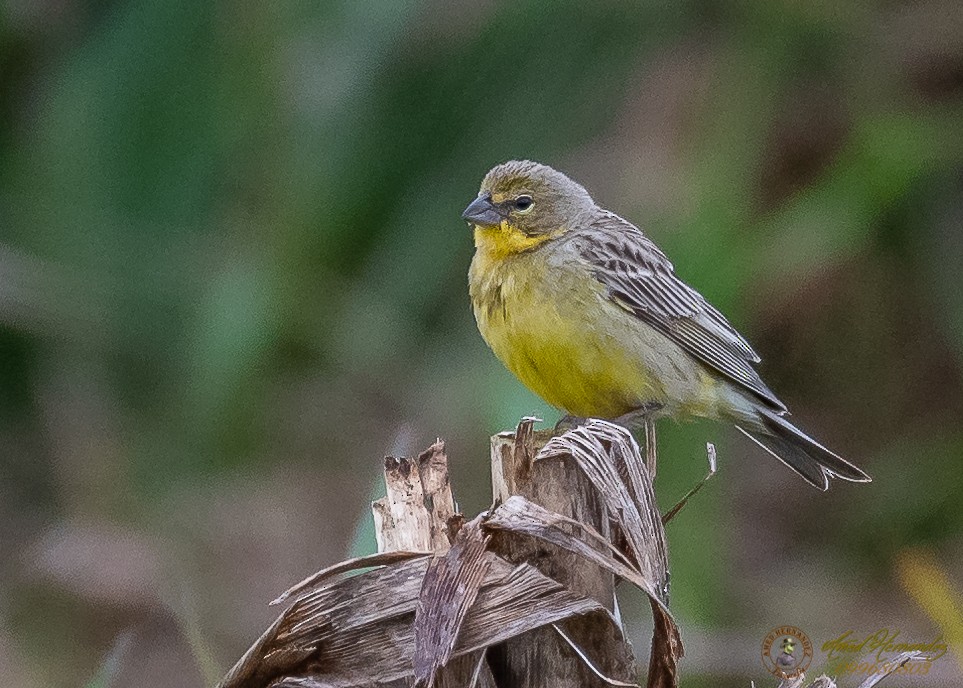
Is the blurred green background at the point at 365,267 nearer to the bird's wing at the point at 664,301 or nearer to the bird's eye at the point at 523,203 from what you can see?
the bird's wing at the point at 664,301

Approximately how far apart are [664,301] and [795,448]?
59 centimetres

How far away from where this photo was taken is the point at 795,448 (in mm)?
4637

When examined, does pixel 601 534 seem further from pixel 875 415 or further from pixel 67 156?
pixel 875 415

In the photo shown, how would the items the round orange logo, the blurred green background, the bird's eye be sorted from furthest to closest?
the blurred green background < the bird's eye < the round orange logo

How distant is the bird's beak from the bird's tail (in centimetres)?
100

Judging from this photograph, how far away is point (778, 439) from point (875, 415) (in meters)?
1.73

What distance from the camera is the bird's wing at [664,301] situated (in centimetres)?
452

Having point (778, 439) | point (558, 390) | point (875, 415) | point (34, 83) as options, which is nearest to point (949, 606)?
point (778, 439)

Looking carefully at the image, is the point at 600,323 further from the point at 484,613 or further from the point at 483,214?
the point at 484,613

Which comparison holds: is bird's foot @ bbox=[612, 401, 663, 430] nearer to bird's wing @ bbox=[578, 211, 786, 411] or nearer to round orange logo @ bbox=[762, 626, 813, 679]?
bird's wing @ bbox=[578, 211, 786, 411]

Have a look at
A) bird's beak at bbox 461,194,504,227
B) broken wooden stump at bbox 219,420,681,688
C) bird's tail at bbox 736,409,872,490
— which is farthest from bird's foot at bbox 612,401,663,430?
broken wooden stump at bbox 219,420,681,688

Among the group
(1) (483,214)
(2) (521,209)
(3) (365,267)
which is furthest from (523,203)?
(3) (365,267)

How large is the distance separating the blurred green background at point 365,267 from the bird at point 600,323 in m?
0.17

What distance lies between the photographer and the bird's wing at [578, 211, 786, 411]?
4.52 meters
